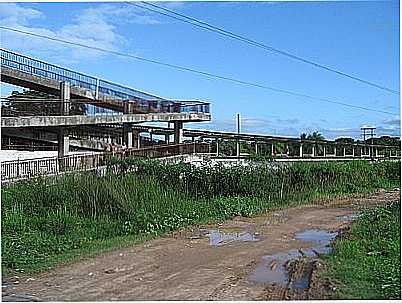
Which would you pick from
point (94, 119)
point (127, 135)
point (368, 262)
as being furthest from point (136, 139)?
point (368, 262)

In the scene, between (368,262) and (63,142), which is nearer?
(368,262)

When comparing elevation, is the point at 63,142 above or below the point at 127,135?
below

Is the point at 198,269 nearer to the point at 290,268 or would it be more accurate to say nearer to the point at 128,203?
the point at 290,268

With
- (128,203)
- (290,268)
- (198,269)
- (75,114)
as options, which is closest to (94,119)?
(75,114)

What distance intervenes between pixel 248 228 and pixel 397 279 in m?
6.05

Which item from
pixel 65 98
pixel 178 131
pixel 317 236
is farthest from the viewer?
pixel 178 131

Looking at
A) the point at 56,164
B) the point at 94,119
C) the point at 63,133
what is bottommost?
the point at 56,164

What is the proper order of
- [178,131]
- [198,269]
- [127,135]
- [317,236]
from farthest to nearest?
[178,131] → [127,135] → [317,236] → [198,269]

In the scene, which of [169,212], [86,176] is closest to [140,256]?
[169,212]

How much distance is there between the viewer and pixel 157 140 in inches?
1238

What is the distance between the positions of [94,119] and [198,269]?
1758 cm

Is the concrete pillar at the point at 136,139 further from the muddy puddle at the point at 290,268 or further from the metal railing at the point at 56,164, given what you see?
the muddy puddle at the point at 290,268

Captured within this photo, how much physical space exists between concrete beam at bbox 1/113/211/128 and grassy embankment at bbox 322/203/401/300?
1490 centimetres

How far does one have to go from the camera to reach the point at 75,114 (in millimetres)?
25203
